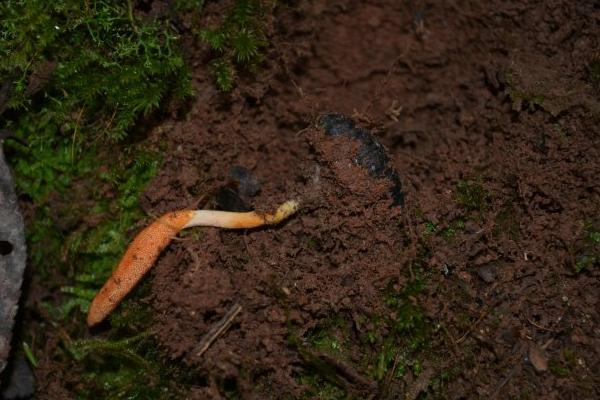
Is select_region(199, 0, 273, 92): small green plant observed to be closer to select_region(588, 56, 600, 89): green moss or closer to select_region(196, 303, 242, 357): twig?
select_region(196, 303, 242, 357): twig

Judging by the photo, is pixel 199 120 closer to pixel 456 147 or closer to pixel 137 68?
pixel 137 68

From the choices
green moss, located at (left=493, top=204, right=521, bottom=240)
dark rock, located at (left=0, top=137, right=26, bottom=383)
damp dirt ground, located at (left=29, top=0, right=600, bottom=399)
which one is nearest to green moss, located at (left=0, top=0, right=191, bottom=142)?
damp dirt ground, located at (left=29, top=0, right=600, bottom=399)

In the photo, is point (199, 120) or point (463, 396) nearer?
point (463, 396)

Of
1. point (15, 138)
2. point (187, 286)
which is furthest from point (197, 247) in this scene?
point (15, 138)

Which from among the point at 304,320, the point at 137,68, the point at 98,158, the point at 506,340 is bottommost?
the point at 506,340

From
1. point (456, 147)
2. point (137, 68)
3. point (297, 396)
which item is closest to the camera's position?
point (297, 396)

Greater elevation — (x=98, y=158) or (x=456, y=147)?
(x=98, y=158)
